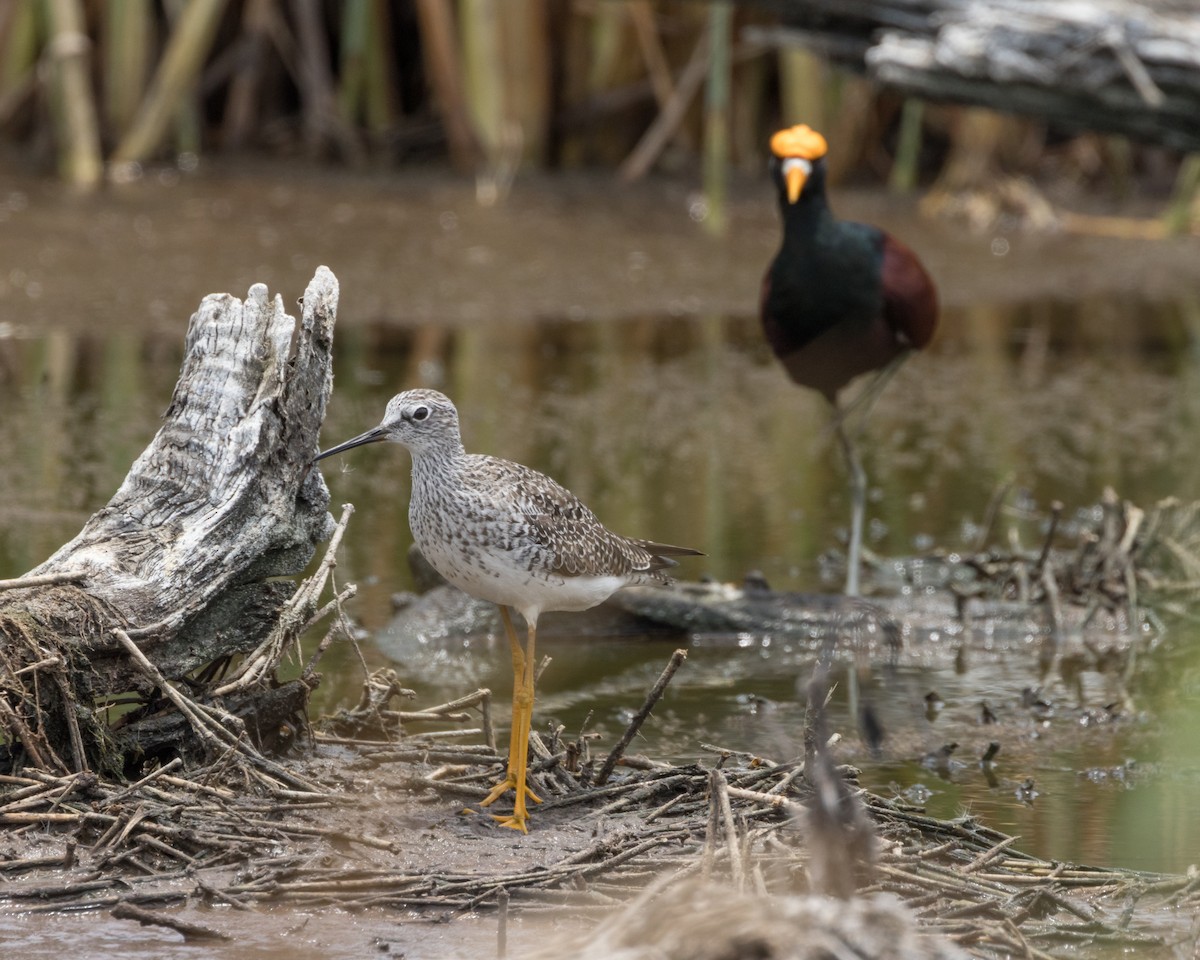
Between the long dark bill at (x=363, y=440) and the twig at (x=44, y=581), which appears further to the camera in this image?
the long dark bill at (x=363, y=440)

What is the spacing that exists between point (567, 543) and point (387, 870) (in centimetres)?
94

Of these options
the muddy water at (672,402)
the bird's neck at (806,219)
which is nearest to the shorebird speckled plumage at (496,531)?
the muddy water at (672,402)

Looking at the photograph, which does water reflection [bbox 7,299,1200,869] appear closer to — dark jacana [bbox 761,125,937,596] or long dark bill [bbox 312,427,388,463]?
dark jacana [bbox 761,125,937,596]

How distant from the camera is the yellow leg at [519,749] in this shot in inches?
176

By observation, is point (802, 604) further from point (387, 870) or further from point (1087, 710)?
point (387, 870)

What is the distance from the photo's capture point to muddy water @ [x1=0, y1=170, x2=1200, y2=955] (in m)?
5.64

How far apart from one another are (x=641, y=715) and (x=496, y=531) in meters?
0.55

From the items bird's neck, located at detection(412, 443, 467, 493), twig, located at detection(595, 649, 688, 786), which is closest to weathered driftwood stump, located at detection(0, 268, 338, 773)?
bird's neck, located at detection(412, 443, 467, 493)

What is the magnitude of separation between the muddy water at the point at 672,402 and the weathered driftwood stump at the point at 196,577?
1025 mm

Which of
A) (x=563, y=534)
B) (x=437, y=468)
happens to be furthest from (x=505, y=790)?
(x=437, y=468)

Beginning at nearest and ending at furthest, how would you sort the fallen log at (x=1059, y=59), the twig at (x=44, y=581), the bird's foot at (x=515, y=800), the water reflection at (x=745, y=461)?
1. the twig at (x=44, y=581)
2. the bird's foot at (x=515, y=800)
3. the water reflection at (x=745, y=461)
4. the fallen log at (x=1059, y=59)

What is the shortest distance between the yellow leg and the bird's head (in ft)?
1.69

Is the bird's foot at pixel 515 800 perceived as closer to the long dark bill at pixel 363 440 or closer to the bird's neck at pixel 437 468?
the bird's neck at pixel 437 468

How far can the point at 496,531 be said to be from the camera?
4488 millimetres
